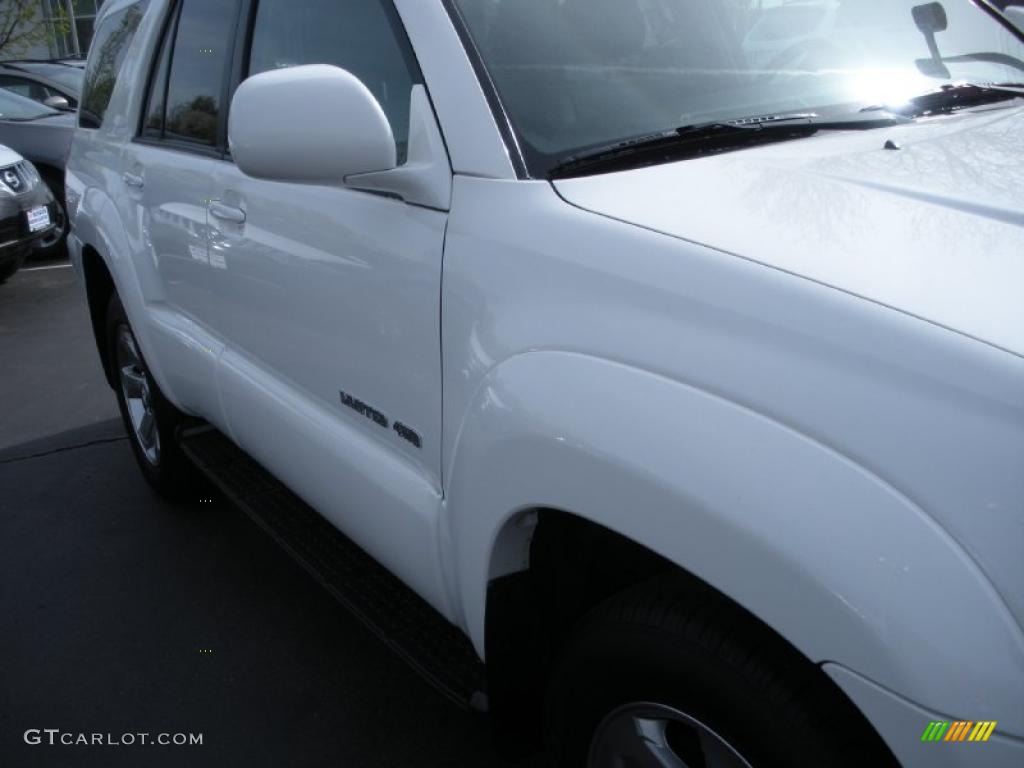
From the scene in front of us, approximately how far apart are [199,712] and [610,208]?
1.85 meters

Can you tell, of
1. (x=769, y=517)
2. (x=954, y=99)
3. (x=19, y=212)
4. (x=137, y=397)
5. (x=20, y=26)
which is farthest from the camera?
(x=20, y=26)

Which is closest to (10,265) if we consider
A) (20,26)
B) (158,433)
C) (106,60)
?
(106,60)

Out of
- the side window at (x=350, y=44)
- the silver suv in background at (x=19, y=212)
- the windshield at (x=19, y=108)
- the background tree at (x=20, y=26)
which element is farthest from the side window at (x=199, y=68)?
the background tree at (x=20, y=26)

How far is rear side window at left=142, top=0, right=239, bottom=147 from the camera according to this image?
2783 mm

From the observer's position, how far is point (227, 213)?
Answer: 250 cm

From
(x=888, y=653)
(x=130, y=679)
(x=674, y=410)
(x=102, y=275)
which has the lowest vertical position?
(x=130, y=679)

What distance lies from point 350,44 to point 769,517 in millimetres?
1507

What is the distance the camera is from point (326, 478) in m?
2.27

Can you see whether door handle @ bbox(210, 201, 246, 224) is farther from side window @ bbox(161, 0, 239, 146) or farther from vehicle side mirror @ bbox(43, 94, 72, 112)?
vehicle side mirror @ bbox(43, 94, 72, 112)

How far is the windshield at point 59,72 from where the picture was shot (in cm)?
1043

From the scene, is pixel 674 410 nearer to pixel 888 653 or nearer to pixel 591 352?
pixel 591 352

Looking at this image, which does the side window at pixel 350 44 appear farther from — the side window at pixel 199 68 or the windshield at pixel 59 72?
the windshield at pixel 59 72

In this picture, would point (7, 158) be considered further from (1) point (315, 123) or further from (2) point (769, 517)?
(2) point (769, 517)

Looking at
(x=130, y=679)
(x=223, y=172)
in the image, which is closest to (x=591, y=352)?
(x=223, y=172)
